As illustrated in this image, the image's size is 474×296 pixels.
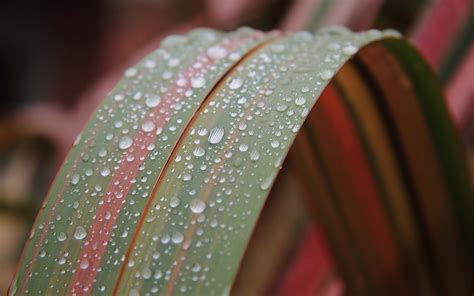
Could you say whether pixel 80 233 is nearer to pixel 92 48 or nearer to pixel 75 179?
pixel 75 179

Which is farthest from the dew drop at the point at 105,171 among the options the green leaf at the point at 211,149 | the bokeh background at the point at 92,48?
the bokeh background at the point at 92,48

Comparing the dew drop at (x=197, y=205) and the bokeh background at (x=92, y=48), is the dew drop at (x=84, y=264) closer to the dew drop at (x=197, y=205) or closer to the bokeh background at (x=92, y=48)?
the dew drop at (x=197, y=205)

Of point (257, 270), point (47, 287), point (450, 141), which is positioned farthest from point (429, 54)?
point (47, 287)

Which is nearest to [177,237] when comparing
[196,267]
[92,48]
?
[196,267]

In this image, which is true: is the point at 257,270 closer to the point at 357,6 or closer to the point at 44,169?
the point at 357,6

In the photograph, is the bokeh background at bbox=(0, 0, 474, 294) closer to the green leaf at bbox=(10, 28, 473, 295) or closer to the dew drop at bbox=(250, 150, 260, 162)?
the green leaf at bbox=(10, 28, 473, 295)
